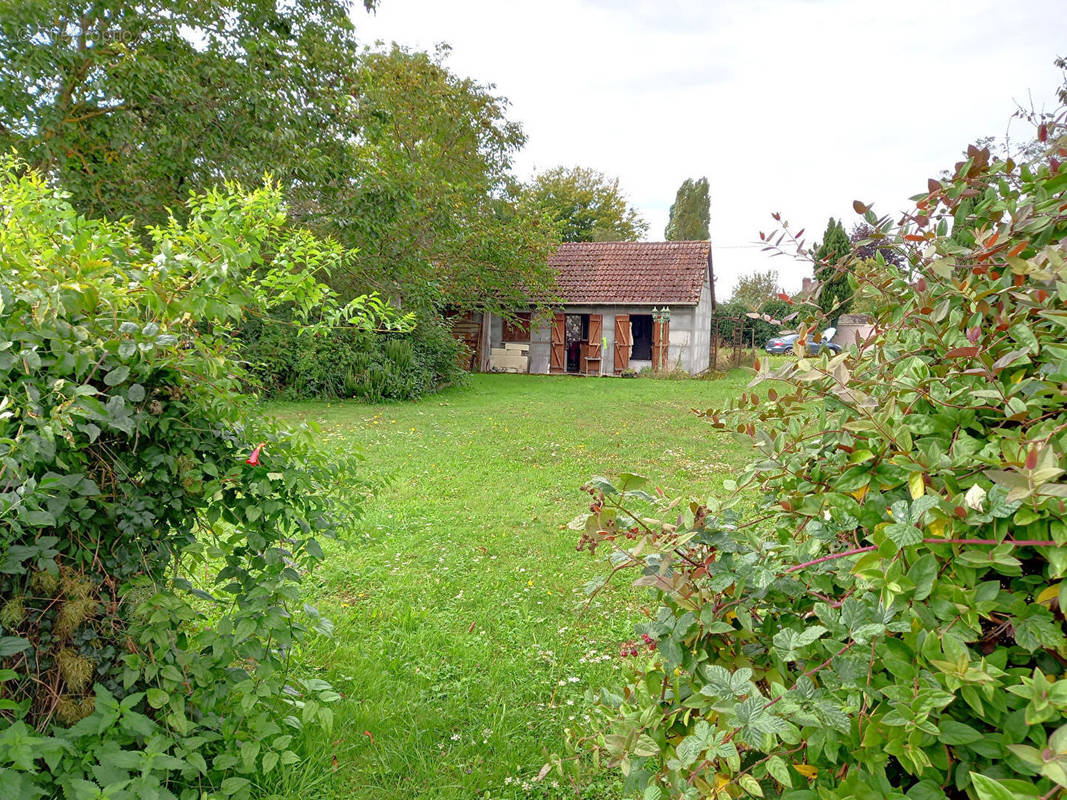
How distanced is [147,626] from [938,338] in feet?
7.77

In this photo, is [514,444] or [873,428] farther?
[514,444]

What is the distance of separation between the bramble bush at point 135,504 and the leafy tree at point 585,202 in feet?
119

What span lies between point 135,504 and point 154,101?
838cm

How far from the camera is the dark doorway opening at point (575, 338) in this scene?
75.0 ft

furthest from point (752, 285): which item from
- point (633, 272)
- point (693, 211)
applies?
point (633, 272)

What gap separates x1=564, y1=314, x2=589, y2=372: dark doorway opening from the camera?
75.0 ft

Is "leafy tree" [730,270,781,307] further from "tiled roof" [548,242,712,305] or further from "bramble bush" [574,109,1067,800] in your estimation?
"bramble bush" [574,109,1067,800]

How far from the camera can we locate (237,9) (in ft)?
31.3

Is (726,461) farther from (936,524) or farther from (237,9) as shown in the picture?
(237,9)

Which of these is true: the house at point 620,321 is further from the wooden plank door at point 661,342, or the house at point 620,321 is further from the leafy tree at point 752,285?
the leafy tree at point 752,285

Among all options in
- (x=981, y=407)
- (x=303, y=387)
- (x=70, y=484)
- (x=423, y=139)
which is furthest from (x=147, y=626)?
(x=423, y=139)

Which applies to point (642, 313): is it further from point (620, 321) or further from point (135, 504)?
point (135, 504)

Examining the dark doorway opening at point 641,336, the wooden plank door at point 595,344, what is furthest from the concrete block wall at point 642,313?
the dark doorway opening at point 641,336

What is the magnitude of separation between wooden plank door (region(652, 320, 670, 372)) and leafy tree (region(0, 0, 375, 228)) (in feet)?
44.9
